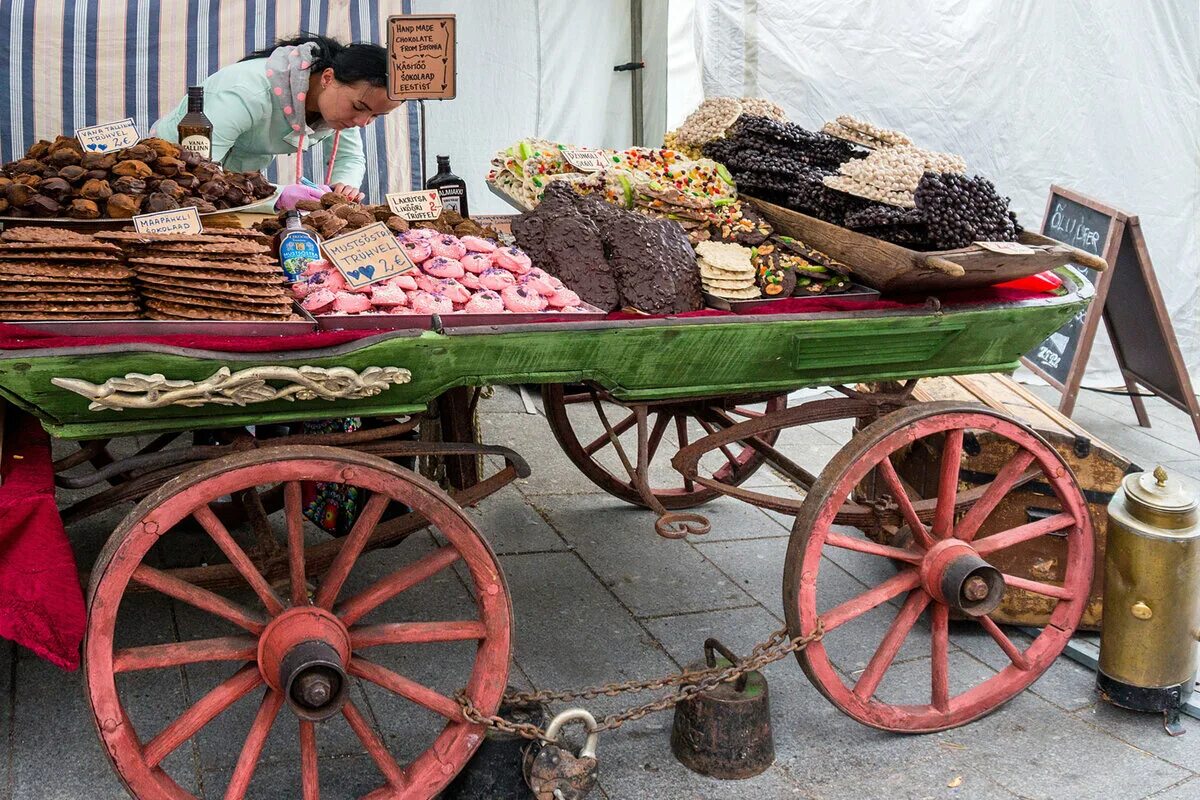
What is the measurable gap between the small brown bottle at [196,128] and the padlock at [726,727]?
88.4 inches

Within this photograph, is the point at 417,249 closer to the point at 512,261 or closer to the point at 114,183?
the point at 512,261

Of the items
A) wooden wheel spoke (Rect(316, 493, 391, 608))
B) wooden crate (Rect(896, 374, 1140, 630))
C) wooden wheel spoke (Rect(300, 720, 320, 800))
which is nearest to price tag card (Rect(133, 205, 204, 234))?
wooden wheel spoke (Rect(316, 493, 391, 608))

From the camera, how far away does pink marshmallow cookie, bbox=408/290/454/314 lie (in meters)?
2.40

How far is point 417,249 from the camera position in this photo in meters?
2.63

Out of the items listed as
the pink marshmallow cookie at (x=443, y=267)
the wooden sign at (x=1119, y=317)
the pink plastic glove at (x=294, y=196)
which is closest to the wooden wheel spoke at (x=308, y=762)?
the pink marshmallow cookie at (x=443, y=267)

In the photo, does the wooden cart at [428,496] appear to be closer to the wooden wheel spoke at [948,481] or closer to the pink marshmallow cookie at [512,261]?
the wooden wheel spoke at [948,481]

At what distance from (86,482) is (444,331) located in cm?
104

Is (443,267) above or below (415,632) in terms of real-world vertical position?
above

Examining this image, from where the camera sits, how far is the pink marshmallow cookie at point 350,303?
2.37 metres

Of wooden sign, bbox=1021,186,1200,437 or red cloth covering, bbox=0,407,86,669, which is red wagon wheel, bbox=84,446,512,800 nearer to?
red cloth covering, bbox=0,407,86,669

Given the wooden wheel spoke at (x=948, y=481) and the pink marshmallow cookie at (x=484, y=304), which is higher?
the pink marshmallow cookie at (x=484, y=304)

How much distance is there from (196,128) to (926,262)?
2.36 meters

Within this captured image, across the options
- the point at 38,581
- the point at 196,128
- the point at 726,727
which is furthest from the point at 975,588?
the point at 196,128

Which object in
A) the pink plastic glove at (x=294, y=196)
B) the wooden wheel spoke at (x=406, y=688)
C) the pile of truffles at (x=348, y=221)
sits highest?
the pink plastic glove at (x=294, y=196)
